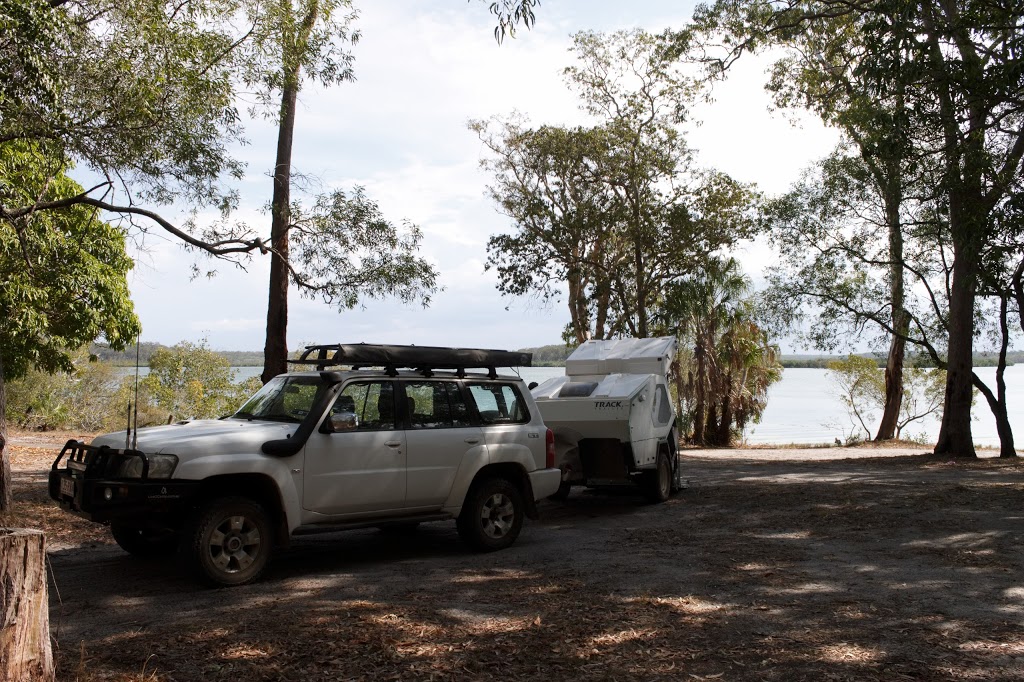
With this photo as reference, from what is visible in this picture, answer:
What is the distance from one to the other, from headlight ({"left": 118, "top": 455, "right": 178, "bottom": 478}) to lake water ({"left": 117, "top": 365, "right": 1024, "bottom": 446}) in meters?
4.18

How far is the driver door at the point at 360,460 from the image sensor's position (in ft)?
26.0

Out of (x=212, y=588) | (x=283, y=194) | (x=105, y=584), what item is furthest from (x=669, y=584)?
(x=283, y=194)

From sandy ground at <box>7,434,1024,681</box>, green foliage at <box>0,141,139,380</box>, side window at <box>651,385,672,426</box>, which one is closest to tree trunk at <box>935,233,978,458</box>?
side window at <box>651,385,672,426</box>

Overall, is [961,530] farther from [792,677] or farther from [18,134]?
[18,134]

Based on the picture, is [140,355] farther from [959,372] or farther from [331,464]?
[959,372]

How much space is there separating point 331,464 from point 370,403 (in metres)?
0.77

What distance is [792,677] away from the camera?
5160 millimetres

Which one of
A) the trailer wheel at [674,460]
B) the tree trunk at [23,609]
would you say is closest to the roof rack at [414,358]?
the tree trunk at [23,609]

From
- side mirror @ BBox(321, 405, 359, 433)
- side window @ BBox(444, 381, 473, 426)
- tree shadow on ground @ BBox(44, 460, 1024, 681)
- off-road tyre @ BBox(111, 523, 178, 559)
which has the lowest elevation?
tree shadow on ground @ BBox(44, 460, 1024, 681)

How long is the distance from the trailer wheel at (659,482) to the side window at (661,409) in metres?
0.57

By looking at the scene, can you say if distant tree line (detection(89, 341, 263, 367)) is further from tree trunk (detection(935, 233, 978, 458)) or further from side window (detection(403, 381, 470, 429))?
tree trunk (detection(935, 233, 978, 458))

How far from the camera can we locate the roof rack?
8352 mm

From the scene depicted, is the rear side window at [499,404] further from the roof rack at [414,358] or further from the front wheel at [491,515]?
the front wheel at [491,515]

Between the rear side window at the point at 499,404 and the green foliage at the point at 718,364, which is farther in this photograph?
the green foliage at the point at 718,364
